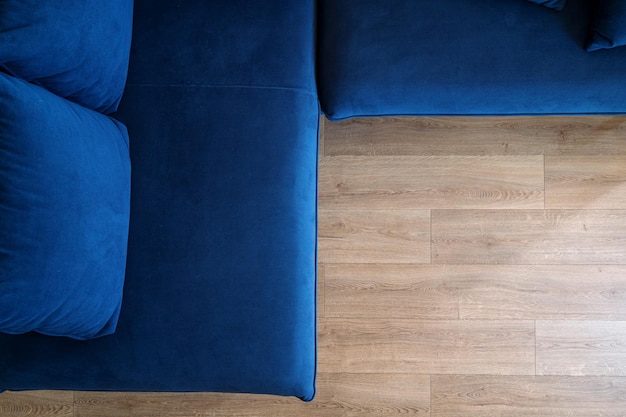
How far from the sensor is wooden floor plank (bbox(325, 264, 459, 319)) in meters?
1.69

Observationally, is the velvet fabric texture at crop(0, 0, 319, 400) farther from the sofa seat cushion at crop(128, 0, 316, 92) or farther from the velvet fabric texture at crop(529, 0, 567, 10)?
the velvet fabric texture at crop(529, 0, 567, 10)

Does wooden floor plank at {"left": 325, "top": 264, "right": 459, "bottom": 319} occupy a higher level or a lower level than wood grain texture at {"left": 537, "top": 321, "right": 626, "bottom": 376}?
higher

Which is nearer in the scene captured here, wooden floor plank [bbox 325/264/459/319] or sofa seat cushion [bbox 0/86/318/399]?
sofa seat cushion [bbox 0/86/318/399]

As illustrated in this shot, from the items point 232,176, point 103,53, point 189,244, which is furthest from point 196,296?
point 103,53

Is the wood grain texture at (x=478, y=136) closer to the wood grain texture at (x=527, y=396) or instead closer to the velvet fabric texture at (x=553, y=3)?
the velvet fabric texture at (x=553, y=3)

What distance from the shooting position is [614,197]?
1688 millimetres

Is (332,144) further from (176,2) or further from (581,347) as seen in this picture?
(581,347)

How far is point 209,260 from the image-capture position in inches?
50.4

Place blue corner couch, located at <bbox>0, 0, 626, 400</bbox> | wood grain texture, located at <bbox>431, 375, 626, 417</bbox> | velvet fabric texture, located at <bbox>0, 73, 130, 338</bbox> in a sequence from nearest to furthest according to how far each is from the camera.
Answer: velvet fabric texture, located at <bbox>0, 73, 130, 338</bbox> < blue corner couch, located at <bbox>0, 0, 626, 400</bbox> < wood grain texture, located at <bbox>431, 375, 626, 417</bbox>

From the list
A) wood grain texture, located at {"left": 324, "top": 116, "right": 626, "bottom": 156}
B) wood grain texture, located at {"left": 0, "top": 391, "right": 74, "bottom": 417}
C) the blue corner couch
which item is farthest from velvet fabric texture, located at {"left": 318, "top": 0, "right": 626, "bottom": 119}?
wood grain texture, located at {"left": 0, "top": 391, "right": 74, "bottom": 417}

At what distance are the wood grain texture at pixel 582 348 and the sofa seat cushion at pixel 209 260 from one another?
78 centimetres

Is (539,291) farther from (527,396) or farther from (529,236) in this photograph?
(527,396)

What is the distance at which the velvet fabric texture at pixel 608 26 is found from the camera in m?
1.24

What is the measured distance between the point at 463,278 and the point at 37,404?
1372 millimetres
